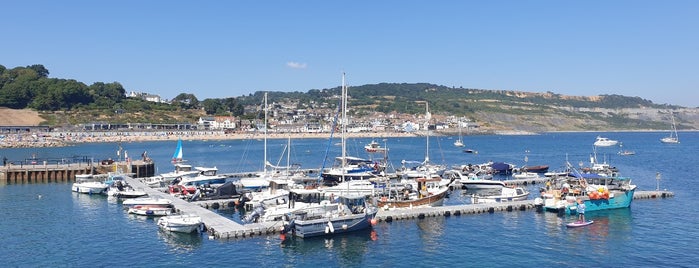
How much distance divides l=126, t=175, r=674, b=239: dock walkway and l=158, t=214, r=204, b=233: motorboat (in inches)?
23.0

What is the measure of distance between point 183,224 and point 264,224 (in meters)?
4.35

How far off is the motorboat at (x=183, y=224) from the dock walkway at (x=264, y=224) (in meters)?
0.59

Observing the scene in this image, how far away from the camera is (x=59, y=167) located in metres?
59.0

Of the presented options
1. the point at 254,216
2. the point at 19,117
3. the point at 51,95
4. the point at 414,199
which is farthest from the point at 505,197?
the point at 51,95

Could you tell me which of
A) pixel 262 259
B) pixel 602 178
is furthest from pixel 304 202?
pixel 602 178

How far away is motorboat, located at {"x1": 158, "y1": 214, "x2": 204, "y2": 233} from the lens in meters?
30.4

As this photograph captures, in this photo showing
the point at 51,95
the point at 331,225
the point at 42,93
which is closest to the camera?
the point at 331,225

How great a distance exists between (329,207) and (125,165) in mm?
37713

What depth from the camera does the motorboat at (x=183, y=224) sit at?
1195 inches

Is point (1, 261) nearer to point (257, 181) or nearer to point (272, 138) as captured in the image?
point (257, 181)

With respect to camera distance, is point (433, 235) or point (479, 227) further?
point (479, 227)

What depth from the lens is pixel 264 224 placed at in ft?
101

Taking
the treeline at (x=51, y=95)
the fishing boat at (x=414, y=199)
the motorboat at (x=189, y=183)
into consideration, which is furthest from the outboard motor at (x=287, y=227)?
the treeline at (x=51, y=95)

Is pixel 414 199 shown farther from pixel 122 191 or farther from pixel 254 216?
pixel 122 191
